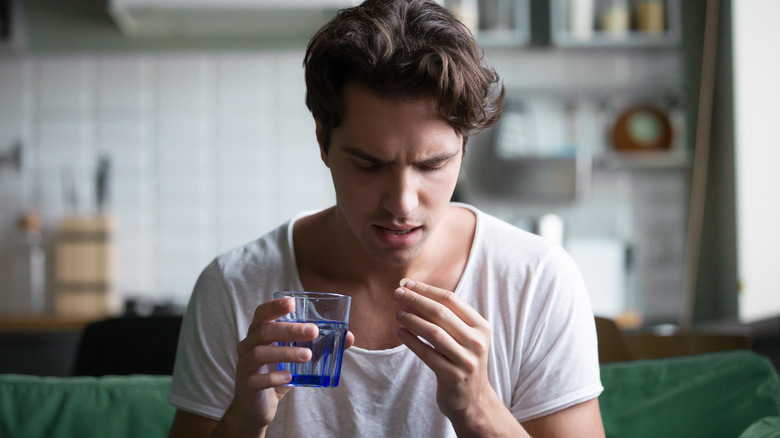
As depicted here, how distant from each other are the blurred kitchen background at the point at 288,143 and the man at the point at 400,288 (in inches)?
96.9

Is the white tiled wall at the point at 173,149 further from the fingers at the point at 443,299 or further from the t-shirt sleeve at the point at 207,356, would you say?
the fingers at the point at 443,299

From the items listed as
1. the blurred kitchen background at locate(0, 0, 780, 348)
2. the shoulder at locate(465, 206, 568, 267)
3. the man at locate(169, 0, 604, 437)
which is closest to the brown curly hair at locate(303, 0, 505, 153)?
the man at locate(169, 0, 604, 437)

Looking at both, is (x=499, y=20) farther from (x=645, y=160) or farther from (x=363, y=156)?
(x=363, y=156)

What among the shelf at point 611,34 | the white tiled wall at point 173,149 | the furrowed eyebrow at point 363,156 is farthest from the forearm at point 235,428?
the shelf at point 611,34

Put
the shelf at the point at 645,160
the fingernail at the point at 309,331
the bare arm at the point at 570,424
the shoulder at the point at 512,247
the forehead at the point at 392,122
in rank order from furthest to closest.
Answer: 1. the shelf at the point at 645,160
2. the shoulder at the point at 512,247
3. the bare arm at the point at 570,424
4. the forehead at the point at 392,122
5. the fingernail at the point at 309,331

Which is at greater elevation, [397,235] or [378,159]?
[378,159]

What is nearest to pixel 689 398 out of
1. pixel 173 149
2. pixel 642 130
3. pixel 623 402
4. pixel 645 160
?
pixel 623 402

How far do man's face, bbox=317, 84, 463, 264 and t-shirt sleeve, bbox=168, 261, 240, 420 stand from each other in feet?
0.93

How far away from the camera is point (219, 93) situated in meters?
3.88

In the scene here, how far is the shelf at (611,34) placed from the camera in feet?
12.5

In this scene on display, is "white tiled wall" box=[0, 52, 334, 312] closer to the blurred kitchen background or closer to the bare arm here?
the blurred kitchen background

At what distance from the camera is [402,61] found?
3.66 feet

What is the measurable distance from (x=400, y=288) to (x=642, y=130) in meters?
3.11

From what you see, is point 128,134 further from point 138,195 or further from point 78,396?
point 78,396
